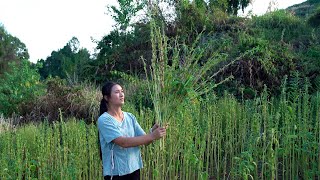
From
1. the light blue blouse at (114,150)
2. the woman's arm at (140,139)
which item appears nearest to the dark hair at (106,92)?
the light blue blouse at (114,150)

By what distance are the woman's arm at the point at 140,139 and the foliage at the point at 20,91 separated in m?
6.62

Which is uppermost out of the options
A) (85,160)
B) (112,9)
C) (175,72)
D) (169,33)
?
(112,9)

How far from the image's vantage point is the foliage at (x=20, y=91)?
397 inches

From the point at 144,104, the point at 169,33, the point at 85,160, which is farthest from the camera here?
the point at 169,33

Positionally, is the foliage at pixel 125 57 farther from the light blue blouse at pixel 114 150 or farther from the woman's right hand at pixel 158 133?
the woman's right hand at pixel 158 133

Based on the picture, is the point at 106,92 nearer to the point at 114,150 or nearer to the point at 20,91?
the point at 114,150

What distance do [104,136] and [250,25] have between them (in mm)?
9499

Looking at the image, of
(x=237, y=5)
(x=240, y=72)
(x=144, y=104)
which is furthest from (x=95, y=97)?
(x=237, y=5)

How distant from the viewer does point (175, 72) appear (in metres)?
3.78

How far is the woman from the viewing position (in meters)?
3.54

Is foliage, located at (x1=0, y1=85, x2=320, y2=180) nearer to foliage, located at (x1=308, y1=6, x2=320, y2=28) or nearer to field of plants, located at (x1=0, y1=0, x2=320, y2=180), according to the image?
field of plants, located at (x1=0, y1=0, x2=320, y2=180)

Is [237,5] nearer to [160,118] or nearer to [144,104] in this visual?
[144,104]

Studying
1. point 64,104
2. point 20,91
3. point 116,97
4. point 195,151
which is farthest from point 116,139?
point 20,91

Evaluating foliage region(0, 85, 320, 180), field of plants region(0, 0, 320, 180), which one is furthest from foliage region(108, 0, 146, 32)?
foliage region(0, 85, 320, 180)
